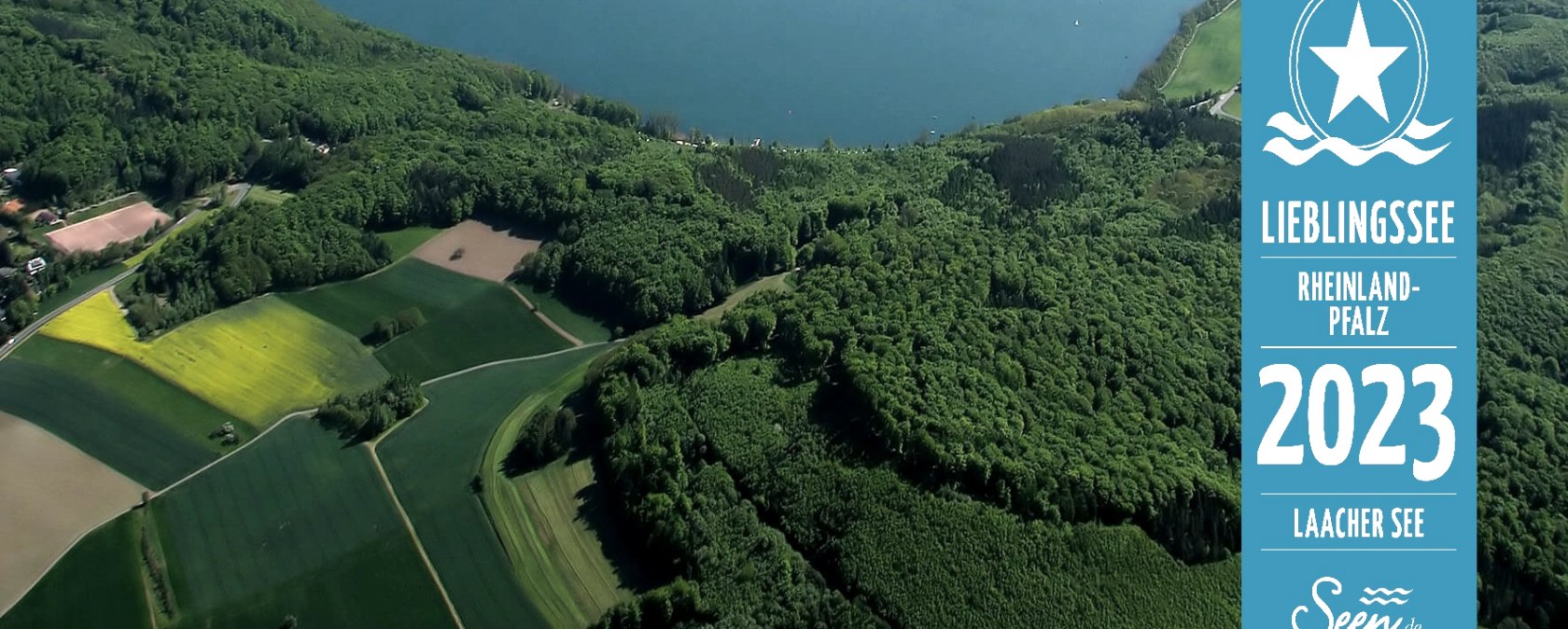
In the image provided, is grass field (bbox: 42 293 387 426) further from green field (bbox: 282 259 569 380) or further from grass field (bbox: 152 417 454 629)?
grass field (bbox: 152 417 454 629)

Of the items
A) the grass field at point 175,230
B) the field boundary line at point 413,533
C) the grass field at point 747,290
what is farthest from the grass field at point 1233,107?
the grass field at point 175,230

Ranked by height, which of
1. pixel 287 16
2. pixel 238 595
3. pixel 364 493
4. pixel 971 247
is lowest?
pixel 238 595

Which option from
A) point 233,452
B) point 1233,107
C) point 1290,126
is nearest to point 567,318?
point 233,452

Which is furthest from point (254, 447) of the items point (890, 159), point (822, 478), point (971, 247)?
point (890, 159)

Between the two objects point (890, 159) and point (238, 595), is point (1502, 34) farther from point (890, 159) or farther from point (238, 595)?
point (238, 595)

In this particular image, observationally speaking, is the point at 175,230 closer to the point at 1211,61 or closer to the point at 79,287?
the point at 79,287

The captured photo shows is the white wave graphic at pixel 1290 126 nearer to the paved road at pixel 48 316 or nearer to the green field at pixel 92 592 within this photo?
the green field at pixel 92 592
